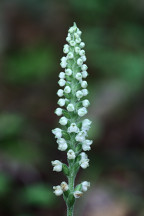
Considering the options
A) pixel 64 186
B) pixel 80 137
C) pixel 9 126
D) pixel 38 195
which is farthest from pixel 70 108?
pixel 9 126

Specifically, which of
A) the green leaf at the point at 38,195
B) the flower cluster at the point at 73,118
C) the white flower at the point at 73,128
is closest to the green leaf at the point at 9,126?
the green leaf at the point at 38,195

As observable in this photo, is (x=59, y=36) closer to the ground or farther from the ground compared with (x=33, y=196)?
farther from the ground

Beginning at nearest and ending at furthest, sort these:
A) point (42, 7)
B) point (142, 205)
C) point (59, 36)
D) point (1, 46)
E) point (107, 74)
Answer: point (142, 205) → point (107, 74) → point (1, 46) → point (59, 36) → point (42, 7)

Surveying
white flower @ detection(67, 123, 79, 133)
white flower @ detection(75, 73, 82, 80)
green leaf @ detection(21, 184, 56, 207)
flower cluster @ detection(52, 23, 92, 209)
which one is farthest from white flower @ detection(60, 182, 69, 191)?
green leaf @ detection(21, 184, 56, 207)

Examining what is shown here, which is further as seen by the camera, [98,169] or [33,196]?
[98,169]

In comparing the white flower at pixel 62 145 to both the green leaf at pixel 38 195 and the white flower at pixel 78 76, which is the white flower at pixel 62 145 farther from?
the green leaf at pixel 38 195

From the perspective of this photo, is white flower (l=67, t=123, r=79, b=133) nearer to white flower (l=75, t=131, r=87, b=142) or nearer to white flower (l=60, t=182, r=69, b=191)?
white flower (l=75, t=131, r=87, b=142)

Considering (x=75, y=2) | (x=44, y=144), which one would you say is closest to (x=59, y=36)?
(x=75, y=2)

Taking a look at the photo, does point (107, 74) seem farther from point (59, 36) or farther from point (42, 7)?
point (42, 7)
